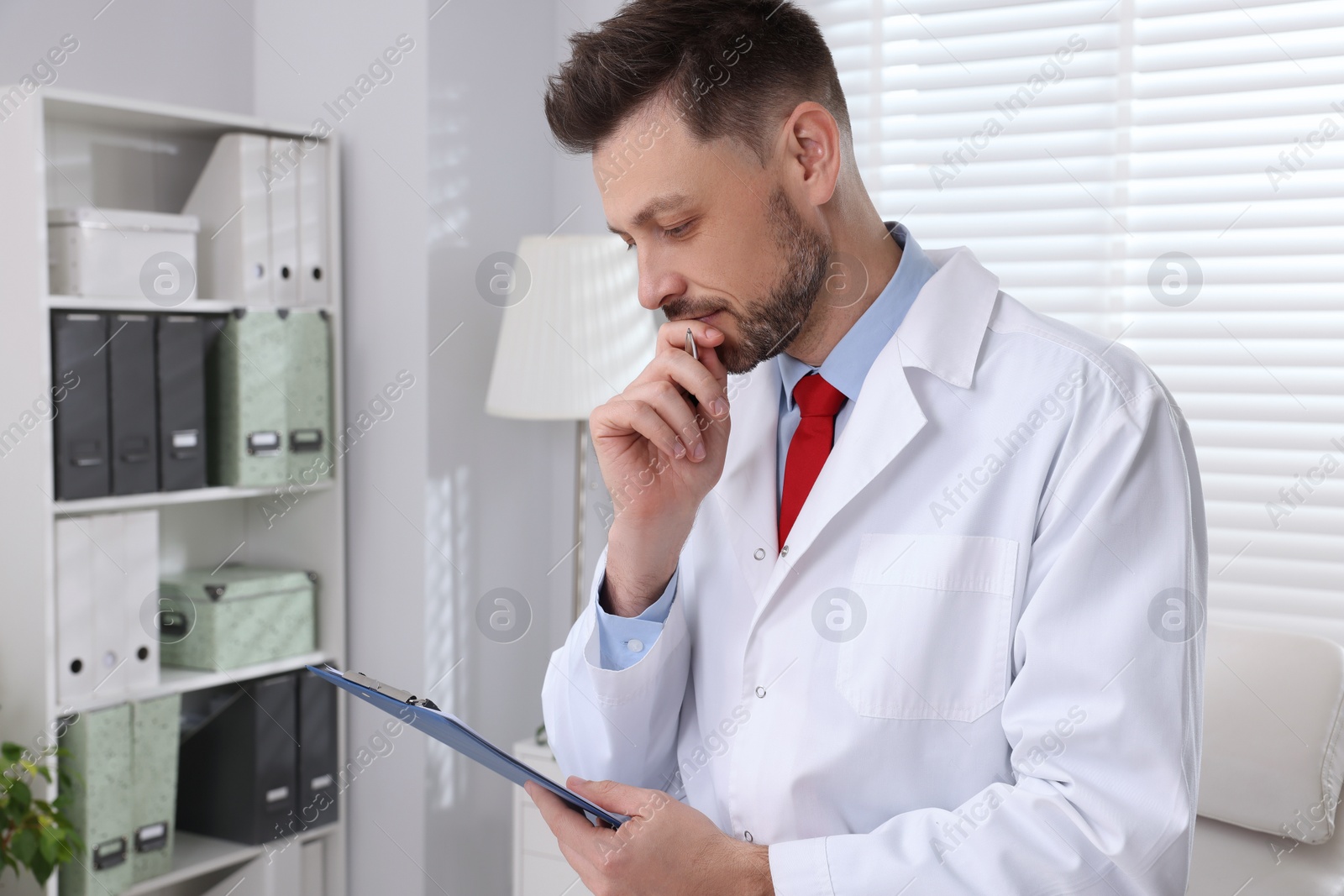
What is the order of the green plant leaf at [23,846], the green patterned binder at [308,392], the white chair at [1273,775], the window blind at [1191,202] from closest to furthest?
the white chair at [1273,775], the green plant leaf at [23,846], the window blind at [1191,202], the green patterned binder at [308,392]

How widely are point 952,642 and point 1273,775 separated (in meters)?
1.19

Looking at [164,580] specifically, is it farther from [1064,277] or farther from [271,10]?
[1064,277]

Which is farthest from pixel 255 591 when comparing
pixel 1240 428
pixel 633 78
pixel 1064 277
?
pixel 1240 428

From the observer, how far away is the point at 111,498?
7.48 ft

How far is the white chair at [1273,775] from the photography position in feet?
6.15

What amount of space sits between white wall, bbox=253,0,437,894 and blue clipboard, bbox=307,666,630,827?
5.44 ft

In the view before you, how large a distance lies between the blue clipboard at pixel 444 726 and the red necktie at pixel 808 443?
36 centimetres

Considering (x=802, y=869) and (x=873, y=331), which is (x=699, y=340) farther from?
(x=802, y=869)

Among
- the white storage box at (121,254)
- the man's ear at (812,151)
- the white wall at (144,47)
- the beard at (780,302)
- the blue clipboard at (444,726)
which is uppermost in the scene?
the white wall at (144,47)

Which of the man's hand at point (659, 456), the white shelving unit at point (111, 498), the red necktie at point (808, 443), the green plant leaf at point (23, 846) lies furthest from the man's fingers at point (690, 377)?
the green plant leaf at point (23, 846)

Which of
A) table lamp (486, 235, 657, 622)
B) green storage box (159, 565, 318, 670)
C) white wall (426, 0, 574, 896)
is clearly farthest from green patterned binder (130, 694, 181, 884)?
table lamp (486, 235, 657, 622)

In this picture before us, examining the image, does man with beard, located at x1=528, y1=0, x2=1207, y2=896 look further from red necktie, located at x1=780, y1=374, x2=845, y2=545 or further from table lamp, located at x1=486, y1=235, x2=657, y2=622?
table lamp, located at x1=486, y1=235, x2=657, y2=622

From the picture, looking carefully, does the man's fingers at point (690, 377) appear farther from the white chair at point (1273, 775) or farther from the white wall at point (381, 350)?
the white wall at point (381, 350)

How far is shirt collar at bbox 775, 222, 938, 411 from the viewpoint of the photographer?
1248 millimetres
